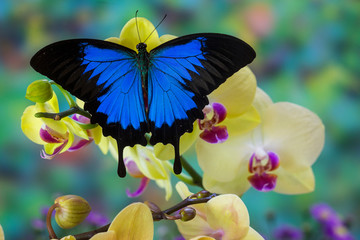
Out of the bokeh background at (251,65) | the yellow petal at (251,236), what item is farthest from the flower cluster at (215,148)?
the bokeh background at (251,65)

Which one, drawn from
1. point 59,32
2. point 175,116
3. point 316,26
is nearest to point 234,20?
point 316,26

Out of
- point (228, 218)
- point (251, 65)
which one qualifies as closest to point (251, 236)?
point (228, 218)

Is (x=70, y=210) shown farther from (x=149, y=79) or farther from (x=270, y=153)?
(x=270, y=153)

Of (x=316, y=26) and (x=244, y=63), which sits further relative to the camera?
(x=316, y=26)

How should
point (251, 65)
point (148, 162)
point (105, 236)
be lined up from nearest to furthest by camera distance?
point (105, 236)
point (148, 162)
point (251, 65)

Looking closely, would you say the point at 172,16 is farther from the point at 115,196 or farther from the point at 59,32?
the point at 115,196

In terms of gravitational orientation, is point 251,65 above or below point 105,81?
below
